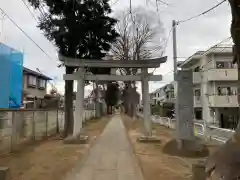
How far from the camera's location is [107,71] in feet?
57.7

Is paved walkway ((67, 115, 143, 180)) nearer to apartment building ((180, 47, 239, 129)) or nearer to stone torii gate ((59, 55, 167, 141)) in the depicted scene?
stone torii gate ((59, 55, 167, 141))

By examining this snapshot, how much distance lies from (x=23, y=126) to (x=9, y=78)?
22.4 ft

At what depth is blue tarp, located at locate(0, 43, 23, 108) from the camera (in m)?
16.2

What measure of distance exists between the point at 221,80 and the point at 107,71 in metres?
15.5

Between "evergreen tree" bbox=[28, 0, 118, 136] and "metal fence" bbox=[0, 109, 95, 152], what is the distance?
1286 mm

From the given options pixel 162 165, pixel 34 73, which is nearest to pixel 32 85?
pixel 34 73

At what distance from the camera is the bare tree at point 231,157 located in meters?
3.88

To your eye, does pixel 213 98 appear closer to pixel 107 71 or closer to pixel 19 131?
pixel 107 71

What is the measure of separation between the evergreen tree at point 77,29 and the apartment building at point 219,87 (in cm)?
1509

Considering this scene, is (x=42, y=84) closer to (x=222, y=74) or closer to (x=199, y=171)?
(x=222, y=74)

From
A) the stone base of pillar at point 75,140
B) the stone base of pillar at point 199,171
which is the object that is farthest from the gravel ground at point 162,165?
the stone base of pillar at point 75,140

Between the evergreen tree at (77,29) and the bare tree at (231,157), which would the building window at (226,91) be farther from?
the bare tree at (231,157)

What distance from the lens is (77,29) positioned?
15.3 m

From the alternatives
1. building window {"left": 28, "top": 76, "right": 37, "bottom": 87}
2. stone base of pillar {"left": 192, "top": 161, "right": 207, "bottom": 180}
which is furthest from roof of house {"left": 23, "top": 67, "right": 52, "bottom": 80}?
stone base of pillar {"left": 192, "top": 161, "right": 207, "bottom": 180}
